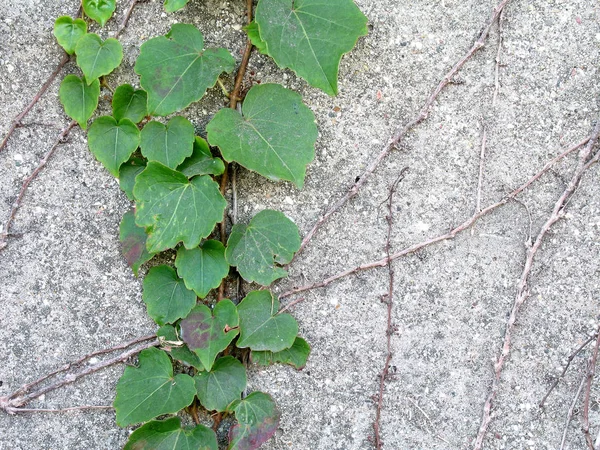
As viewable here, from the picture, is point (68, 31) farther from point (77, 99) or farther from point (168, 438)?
point (168, 438)

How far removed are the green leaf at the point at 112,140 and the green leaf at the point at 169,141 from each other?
0.04 m

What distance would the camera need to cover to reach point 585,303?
1.66 m

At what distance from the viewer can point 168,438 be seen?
1594 mm

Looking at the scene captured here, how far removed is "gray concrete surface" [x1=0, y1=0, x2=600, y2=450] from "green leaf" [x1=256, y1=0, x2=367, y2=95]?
160mm

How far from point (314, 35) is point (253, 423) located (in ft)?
3.16

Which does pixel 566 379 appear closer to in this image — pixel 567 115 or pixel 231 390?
pixel 567 115

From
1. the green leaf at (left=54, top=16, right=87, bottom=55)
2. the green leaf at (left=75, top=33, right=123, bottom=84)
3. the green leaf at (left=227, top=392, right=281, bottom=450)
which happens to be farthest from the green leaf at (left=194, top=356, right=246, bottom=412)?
the green leaf at (left=54, top=16, right=87, bottom=55)

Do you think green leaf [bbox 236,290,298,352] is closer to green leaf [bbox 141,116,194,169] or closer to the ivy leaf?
the ivy leaf

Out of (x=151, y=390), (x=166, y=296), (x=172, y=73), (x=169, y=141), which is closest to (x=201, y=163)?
(x=169, y=141)

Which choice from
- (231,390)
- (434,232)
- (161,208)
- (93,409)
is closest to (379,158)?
→ (434,232)

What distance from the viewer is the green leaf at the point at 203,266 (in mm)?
1592

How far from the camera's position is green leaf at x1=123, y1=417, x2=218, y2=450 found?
62.1 inches

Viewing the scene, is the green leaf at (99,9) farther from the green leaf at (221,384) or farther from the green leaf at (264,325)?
the green leaf at (221,384)

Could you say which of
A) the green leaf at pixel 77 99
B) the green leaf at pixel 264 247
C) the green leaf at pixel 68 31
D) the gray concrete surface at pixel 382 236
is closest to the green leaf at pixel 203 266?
the green leaf at pixel 264 247
